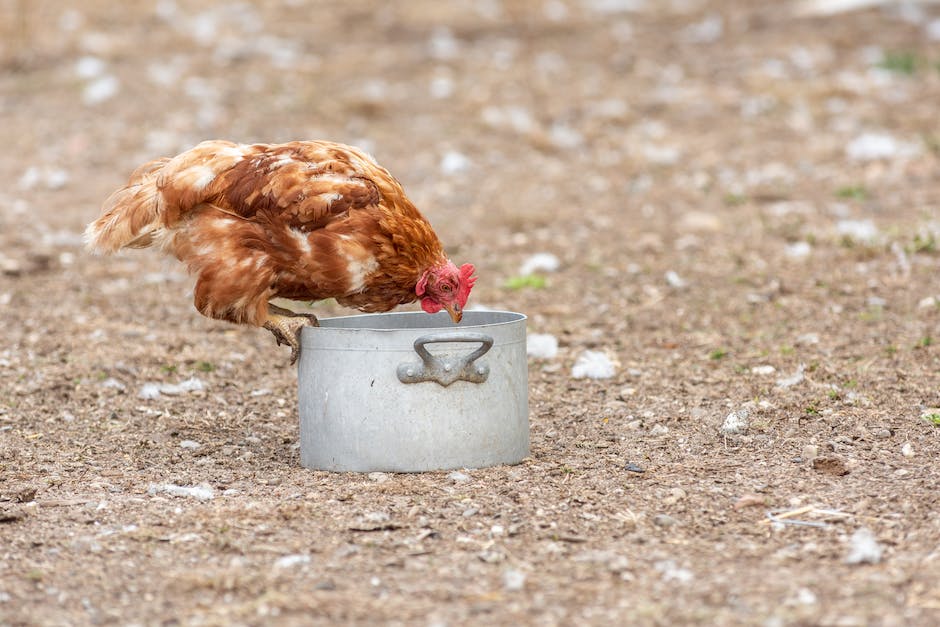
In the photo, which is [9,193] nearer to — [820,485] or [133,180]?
[133,180]

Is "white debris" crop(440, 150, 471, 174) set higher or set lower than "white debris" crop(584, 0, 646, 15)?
lower

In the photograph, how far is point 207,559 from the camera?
3064 mm

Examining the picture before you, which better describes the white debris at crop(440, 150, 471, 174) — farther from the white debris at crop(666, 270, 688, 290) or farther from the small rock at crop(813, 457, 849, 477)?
the small rock at crop(813, 457, 849, 477)

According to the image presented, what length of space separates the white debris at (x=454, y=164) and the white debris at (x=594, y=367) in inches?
151

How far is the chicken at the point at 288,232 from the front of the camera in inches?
156

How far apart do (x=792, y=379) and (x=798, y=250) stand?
83.0 inches

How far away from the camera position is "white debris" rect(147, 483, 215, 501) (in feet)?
11.8

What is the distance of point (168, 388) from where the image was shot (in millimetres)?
4836

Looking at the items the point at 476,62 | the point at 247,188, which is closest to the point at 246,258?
the point at 247,188

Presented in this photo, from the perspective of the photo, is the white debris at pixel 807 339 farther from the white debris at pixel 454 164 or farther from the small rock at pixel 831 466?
the white debris at pixel 454 164

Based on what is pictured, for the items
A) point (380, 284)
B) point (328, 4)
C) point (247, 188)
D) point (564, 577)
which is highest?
point (328, 4)

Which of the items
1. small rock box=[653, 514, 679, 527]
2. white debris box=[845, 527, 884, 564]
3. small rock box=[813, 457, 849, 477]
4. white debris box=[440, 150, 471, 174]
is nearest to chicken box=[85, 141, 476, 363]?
small rock box=[653, 514, 679, 527]

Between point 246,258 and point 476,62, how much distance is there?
25.1 ft

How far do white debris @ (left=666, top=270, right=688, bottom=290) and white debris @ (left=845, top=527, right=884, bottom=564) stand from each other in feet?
10.6
